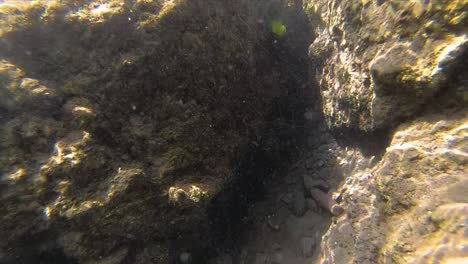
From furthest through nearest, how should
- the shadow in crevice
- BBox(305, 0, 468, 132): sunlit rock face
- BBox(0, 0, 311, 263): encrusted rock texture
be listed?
the shadow in crevice < BBox(0, 0, 311, 263): encrusted rock texture < BBox(305, 0, 468, 132): sunlit rock face

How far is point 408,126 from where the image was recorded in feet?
7.58

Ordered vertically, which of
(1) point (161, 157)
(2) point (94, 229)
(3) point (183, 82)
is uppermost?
(3) point (183, 82)

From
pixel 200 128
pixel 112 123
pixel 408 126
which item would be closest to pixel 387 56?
pixel 408 126

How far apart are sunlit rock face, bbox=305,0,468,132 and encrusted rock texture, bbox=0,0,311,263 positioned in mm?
1202

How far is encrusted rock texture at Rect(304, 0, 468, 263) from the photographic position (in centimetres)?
186

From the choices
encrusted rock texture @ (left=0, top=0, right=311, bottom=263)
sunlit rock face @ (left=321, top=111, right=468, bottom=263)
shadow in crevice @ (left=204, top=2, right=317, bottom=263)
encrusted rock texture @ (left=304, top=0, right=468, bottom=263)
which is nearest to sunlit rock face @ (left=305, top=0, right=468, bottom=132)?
encrusted rock texture @ (left=304, top=0, right=468, bottom=263)

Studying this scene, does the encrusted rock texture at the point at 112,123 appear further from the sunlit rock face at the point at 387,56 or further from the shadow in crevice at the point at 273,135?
the sunlit rock face at the point at 387,56

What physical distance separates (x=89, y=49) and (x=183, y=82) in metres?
1.00

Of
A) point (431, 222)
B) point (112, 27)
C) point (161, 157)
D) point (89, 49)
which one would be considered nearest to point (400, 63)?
point (431, 222)

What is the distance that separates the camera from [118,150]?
2.82m

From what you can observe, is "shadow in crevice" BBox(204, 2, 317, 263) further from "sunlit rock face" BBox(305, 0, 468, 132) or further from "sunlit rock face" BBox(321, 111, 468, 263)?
"sunlit rock face" BBox(321, 111, 468, 263)

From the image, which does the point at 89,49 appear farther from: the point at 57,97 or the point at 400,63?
the point at 400,63

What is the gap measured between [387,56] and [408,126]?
24.3 inches

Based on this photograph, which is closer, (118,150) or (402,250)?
(402,250)
